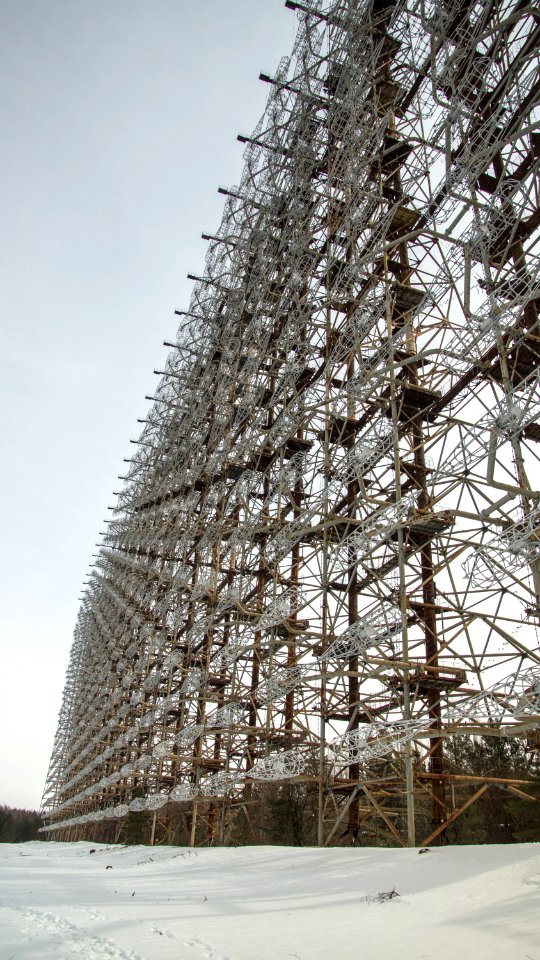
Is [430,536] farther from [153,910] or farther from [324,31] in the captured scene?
[324,31]

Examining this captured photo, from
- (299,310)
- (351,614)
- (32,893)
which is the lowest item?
(32,893)

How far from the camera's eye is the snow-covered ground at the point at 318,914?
6094mm

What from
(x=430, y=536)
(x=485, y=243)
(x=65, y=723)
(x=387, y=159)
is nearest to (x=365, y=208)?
(x=387, y=159)

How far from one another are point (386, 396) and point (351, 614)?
5039 millimetres

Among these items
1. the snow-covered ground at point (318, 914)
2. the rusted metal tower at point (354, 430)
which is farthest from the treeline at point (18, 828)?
the snow-covered ground at point (318, 914)

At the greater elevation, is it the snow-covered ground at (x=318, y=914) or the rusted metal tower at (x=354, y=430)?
the rusted metal tower at (x=354, y=430)

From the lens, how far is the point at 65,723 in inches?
2795

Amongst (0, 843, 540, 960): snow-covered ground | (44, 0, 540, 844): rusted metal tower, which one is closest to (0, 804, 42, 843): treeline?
(44, 0, 540, 844): rusted metal tower

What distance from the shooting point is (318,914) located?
7.62 meters

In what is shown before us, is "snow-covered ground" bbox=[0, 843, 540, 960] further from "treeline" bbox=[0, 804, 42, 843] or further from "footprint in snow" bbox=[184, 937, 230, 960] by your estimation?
"treeline" bbox=[0, 804, 42, 843]

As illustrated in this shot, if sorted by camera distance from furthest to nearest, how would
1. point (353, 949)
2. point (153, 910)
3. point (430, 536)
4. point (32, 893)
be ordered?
point (430, 536), point (32, 893), point (153, 910), point (353, 949)

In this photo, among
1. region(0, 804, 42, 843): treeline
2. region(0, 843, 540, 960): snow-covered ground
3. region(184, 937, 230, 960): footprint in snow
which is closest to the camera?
region(0, 843, 540, 960): snow-covered ground

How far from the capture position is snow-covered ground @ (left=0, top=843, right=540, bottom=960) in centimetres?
609

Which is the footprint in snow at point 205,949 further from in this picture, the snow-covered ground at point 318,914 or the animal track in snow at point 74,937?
the animal track in snow at point 74,937
